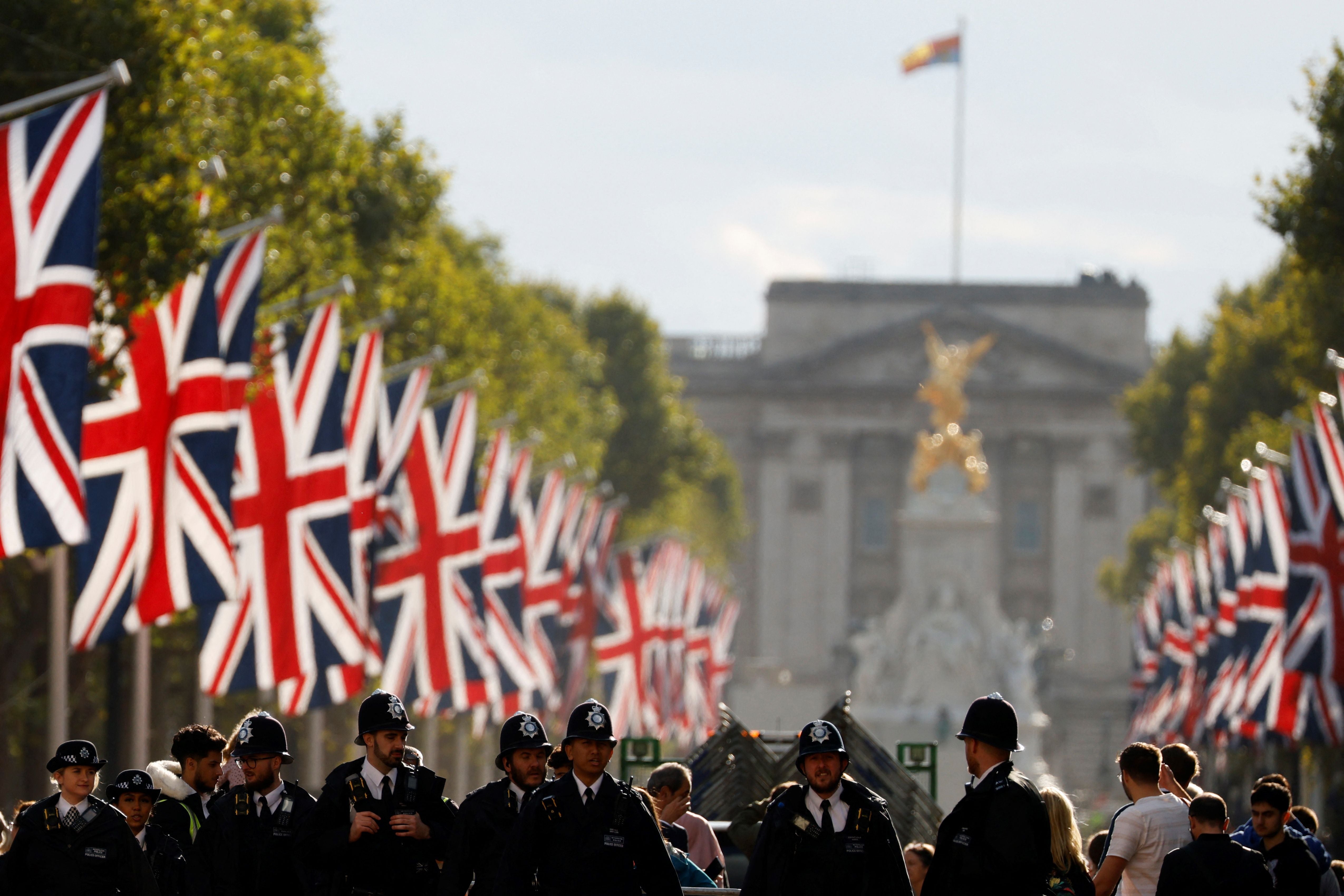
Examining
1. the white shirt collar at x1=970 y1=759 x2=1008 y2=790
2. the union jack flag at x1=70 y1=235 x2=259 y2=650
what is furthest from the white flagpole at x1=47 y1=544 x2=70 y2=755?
the white shirt collar at x1=970 y1=759 x2=1008 y2=790

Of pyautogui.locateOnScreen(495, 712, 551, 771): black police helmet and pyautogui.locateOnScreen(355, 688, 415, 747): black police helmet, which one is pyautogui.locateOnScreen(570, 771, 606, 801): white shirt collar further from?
pyautogui.locateOnScreen(355, 688, 415, 747): black police helmet

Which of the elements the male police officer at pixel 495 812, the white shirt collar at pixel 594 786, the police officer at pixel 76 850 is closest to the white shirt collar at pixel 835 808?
the white shirt collar at pixel 594 786

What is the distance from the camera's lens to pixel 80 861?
41.8ft

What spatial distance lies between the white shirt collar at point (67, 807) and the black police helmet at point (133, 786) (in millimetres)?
283

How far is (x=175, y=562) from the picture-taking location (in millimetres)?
25500

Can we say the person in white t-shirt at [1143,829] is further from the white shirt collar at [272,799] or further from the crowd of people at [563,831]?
the white shirt collar at [272,799]

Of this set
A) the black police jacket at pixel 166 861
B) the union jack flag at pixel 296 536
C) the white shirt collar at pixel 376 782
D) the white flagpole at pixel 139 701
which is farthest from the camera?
the white flagpole at pixel 139 701

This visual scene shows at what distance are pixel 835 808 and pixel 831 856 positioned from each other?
0.72ft

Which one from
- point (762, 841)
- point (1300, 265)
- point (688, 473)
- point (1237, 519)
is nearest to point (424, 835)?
point (762, 841)

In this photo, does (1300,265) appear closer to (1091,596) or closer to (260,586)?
(260,586)

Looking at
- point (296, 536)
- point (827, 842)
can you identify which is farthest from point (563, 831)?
point (296, 536)

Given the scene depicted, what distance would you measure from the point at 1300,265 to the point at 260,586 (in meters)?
21.2

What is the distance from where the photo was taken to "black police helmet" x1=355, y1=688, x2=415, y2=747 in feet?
40.7

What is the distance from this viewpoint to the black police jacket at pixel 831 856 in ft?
38.5
